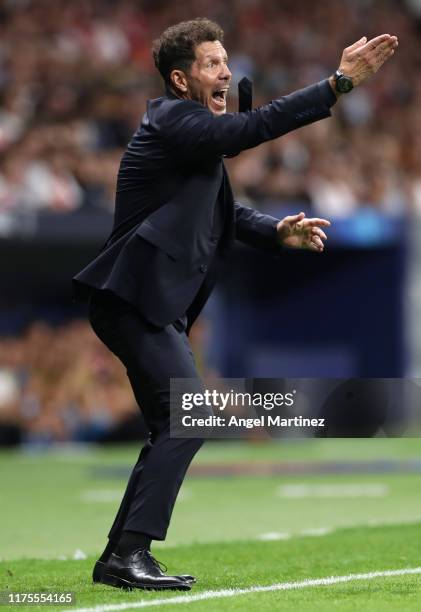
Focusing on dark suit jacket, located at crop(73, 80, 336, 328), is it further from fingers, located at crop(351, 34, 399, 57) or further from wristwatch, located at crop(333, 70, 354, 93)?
fingers, located at crop(351, 34, 399, 57)

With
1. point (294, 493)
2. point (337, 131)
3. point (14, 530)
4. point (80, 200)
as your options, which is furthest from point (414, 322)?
point (14, 530)

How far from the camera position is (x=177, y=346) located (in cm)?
604

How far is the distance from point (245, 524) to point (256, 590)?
4242 millimetres

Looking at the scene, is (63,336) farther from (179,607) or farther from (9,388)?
(179,607)

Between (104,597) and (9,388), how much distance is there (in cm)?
1295

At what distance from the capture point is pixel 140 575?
19.3ft

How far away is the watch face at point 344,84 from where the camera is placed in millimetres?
5668

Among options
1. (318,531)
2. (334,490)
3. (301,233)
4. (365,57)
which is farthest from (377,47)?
(334,490)

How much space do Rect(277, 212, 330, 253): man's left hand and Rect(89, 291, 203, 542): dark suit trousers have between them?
656 mm

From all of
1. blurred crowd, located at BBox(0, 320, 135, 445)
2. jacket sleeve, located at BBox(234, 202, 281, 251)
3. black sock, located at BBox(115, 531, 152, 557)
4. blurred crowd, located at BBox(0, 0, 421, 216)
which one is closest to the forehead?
jacket sleeve, located at BBox(234, 202, 281, 251)

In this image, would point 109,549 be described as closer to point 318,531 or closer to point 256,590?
point 256,590

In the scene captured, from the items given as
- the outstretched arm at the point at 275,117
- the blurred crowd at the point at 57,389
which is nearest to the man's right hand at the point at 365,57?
the outstretched arm at the point at 275,117

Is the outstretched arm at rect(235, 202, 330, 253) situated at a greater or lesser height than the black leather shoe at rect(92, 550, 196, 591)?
greater

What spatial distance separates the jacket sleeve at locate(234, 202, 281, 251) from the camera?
6395 millimetres
